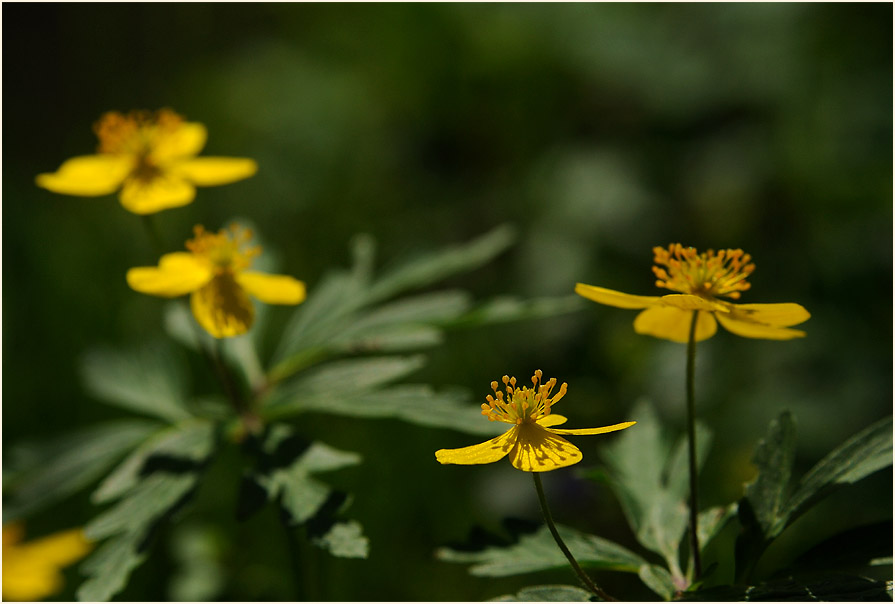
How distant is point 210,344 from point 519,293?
1.36 meters

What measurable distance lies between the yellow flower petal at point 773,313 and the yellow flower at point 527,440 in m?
0.32

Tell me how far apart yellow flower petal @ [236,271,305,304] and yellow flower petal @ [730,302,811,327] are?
0.77m

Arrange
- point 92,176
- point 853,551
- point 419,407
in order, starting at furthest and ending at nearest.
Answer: point 92,176, point 419,407, point 853,551

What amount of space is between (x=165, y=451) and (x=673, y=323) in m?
1.01

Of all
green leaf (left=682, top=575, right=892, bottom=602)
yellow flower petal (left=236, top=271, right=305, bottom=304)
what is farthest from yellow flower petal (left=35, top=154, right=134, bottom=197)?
green leaf (left=682, top=575, right=892, bottom=602)

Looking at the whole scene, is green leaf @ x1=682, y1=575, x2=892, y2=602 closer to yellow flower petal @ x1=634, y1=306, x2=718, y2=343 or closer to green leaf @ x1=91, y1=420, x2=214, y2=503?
yellow flower petal @ x1=634, y1=306, x2=718, y2=343

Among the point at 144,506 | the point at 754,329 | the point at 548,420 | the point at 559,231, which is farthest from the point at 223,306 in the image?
the point at 559,231

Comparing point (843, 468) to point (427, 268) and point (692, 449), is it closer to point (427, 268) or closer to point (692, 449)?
point (692, 449)

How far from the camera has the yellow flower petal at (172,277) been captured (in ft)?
4.73

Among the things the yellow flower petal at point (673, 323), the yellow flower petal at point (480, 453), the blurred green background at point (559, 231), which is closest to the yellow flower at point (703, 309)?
the yellow flower petal at point (673, 323)

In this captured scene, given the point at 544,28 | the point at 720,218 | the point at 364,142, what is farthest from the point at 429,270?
the point at 364,142

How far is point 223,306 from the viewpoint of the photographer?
5.00 ft

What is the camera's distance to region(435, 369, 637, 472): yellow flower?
3.43 feet

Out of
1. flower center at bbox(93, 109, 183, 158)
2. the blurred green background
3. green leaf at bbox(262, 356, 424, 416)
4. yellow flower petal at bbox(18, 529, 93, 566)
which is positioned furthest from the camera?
the blurred green background
